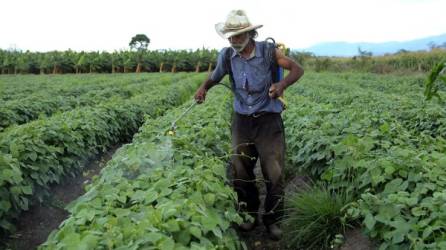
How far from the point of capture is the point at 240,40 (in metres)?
4.68

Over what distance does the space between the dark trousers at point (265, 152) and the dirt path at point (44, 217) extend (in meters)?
1.51

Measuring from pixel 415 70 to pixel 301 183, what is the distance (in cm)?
3129

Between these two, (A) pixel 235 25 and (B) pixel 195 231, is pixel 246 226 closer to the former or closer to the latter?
→ (A) pixel 235 25

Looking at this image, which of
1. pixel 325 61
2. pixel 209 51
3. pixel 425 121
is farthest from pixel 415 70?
pixel 425 121

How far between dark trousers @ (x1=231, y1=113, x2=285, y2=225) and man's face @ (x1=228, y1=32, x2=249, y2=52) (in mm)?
698

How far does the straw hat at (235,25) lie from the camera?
4.59 metres

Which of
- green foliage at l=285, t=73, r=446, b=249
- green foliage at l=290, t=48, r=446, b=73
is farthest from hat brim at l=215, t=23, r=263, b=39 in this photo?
green foliage at l=290, t=48, r=446, b=73

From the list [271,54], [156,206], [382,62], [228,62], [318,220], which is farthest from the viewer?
[382,62]

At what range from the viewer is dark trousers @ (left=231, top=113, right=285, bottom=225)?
4.84m

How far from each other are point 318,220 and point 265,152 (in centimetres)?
82

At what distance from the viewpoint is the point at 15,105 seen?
1020cm

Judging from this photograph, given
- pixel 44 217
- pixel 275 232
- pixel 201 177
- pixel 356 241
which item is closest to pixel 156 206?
pixel 201 177

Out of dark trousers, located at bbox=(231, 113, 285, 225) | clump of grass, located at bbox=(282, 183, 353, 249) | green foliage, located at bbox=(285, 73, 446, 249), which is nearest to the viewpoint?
green foliage, located at bbox=(285, 73, 446, 249)

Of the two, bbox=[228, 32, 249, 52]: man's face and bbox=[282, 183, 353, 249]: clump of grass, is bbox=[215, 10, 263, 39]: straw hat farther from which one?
bbox=[282, 183, 353, 249]: clump of grass
